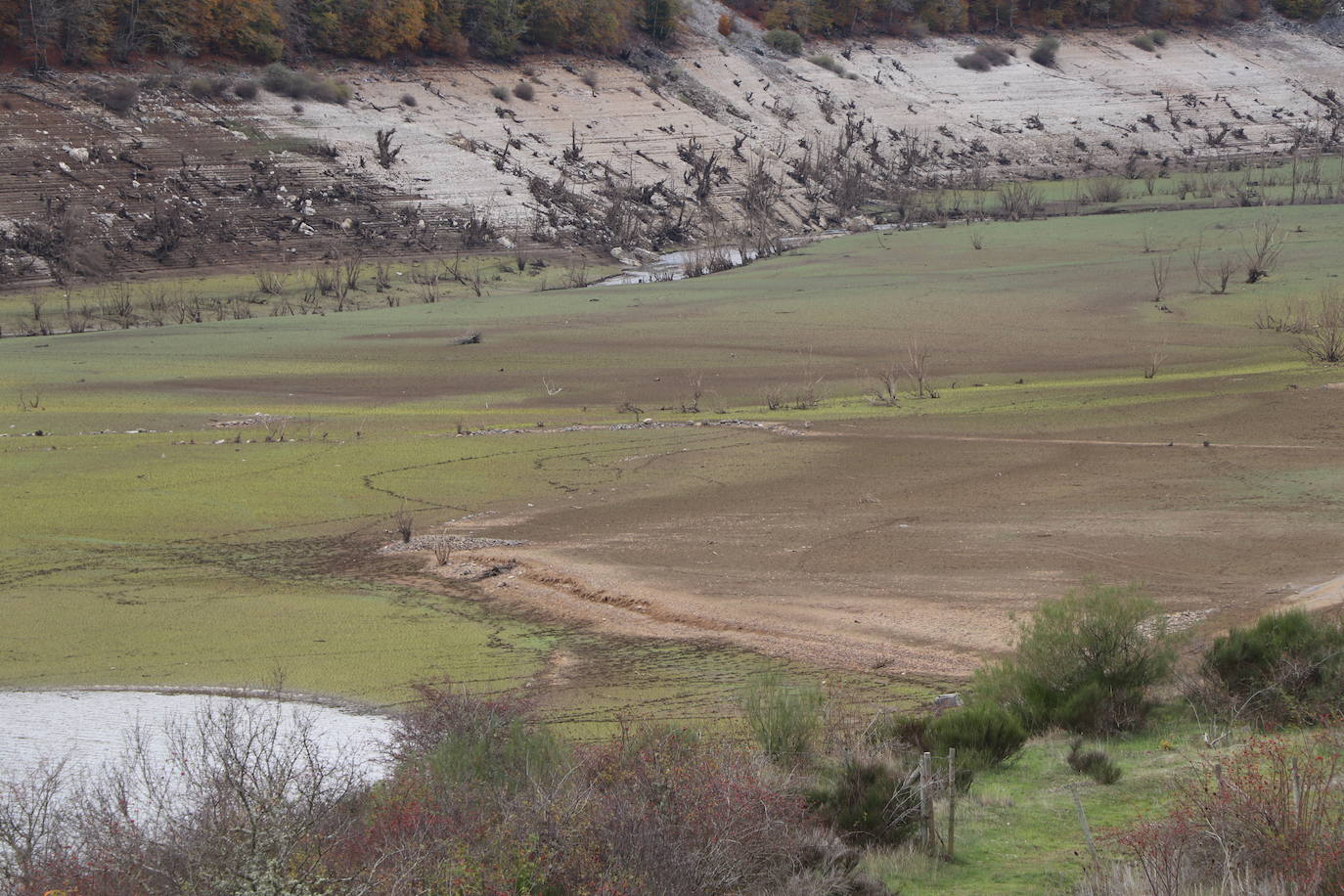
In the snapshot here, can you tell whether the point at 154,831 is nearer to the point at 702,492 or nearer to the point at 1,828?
the point at 1,828

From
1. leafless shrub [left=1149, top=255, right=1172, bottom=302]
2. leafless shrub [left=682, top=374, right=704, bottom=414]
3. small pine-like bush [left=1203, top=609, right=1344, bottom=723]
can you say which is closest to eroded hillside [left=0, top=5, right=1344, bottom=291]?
leafless shrub [left=1149, top=255, right=1172, bottom=302]

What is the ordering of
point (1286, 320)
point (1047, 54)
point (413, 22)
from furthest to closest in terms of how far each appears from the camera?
point (1047, 54) < point (413, 22) < point (1286, 320)

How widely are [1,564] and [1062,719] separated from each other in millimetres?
10308

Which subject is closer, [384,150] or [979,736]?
[979,736]

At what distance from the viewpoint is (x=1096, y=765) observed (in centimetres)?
782

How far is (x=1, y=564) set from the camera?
14438 mm

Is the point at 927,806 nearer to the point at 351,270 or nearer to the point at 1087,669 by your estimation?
the point at 1087,669

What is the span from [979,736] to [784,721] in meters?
1.04

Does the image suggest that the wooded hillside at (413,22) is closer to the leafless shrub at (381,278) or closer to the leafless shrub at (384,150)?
the leafless shrub at (384,150)

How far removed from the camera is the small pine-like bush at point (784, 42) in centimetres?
6219

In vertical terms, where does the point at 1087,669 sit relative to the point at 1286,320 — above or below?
above

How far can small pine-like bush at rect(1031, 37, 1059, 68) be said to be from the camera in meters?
66.6

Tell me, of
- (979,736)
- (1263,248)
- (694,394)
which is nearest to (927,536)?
(979,736)

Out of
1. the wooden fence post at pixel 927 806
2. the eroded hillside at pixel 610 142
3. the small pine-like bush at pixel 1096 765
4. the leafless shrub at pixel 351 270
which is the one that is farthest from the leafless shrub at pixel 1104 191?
the wooden fence post at pixel 927 806
